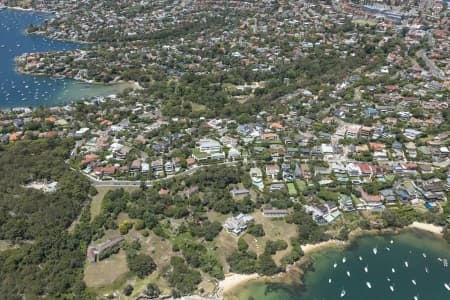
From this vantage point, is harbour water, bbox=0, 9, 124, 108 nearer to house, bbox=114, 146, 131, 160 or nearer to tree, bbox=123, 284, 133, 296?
house, bbox=114, 146, 131, 160

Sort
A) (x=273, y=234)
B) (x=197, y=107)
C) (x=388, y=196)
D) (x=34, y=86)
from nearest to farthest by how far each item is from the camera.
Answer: (x=273, y=234)
(x=388, y=196)
(x=197, y=107)
(x=34, y=86)

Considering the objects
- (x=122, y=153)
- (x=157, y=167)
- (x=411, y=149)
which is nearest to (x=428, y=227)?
(x=411, y=149)

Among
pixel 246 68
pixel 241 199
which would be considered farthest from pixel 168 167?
pixel 246 68

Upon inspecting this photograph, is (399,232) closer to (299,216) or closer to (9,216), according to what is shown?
(299,216)

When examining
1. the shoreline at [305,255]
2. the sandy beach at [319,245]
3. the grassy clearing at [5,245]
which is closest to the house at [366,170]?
the shoreline at [305,255]

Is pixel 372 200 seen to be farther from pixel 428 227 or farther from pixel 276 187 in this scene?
pixel 276 187

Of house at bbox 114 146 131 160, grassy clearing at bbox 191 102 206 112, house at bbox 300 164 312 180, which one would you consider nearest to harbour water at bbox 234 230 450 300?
house at bbox 300 164 312 180

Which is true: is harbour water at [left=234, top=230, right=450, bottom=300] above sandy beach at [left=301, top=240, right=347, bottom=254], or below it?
below
